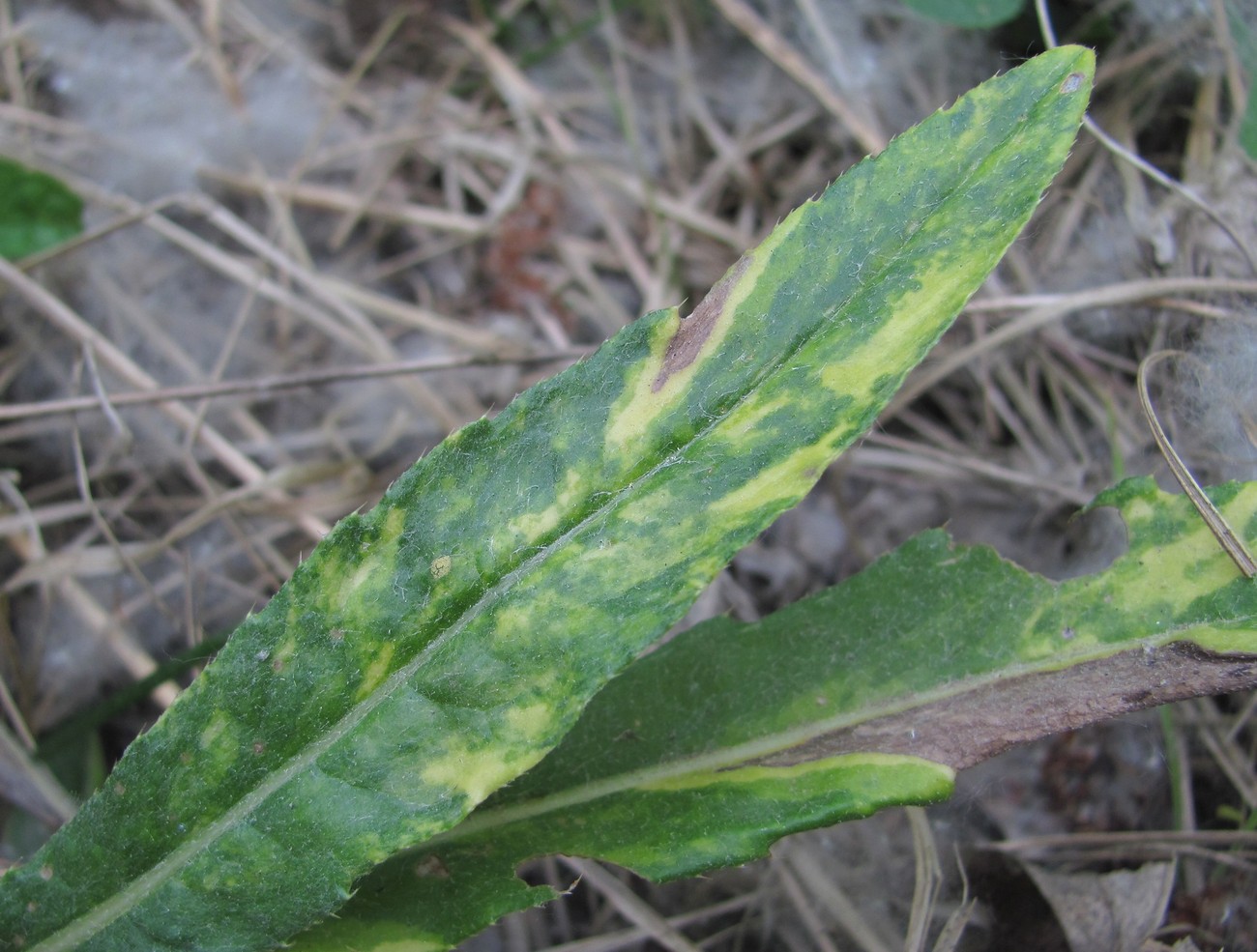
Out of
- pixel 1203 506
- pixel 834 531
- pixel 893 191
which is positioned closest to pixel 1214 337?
pixel 1203 506

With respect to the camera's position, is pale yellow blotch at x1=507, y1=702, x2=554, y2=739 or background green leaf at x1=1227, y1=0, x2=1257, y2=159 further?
background green leaf at x1=1227, y1=0, x2=1257, y2=159

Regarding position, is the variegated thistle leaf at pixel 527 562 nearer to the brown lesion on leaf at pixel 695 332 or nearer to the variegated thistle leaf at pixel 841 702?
the brown lesion on leaf at pixel 695 332

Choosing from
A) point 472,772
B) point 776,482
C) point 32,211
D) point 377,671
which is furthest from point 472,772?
point 32,211

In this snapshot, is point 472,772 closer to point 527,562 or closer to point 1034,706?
point 527,562

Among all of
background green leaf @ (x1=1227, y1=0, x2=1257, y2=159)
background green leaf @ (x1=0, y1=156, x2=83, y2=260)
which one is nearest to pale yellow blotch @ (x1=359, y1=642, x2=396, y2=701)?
background green leaf @ (x1=0, y1=156, x2=83, y2=260)

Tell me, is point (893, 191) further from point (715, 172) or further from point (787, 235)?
point (715, 172)

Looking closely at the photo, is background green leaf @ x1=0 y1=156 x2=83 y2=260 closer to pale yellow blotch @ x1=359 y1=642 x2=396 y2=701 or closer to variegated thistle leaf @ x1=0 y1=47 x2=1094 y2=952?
variegated thistle leaf @ x1=0 y1=47 x2=1094 y2=952
